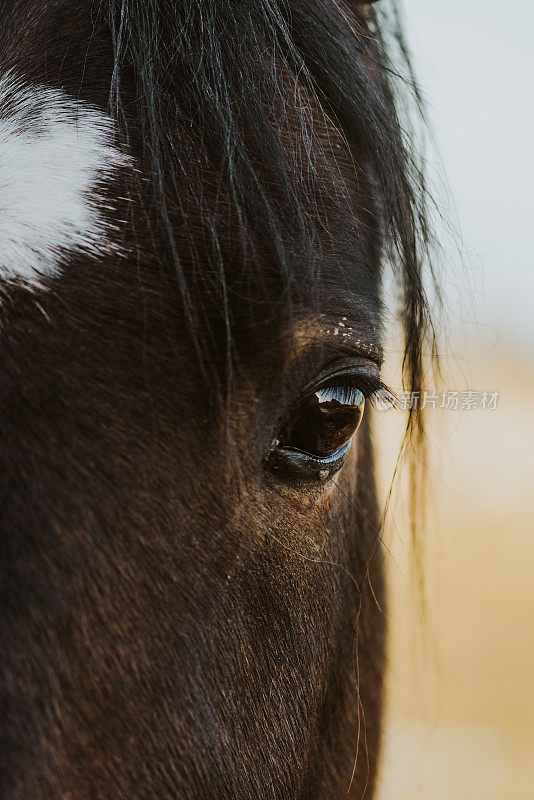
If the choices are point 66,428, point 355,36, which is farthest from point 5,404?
point 355,36

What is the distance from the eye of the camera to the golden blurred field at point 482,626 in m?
3.49

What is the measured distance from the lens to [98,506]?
1.90 feet

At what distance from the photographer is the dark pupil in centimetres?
73

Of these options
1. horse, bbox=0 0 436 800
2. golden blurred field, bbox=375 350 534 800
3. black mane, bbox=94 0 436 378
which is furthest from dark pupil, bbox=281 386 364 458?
golden blurred field, bbox=375 350 534 800

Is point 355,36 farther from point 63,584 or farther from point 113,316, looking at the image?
point 63,584

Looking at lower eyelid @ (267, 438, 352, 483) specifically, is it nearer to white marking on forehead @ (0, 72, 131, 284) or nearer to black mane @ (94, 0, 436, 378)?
black mane @ (94, 0, 436, 378)

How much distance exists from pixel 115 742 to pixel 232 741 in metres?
0.13

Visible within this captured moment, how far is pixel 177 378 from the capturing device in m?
0.63

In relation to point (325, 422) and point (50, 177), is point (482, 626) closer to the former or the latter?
point (325, 422)

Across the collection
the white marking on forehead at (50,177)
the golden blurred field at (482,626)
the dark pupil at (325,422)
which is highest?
the white marking on forehead at (50,177)

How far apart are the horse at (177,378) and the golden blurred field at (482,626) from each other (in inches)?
35.5

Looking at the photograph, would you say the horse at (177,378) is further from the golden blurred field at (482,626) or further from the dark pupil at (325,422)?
the golden blurred field at (482,626)

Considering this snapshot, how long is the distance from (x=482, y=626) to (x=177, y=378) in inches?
205

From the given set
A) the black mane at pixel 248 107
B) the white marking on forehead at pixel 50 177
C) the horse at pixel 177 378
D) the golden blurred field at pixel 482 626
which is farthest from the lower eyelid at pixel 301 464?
the golden blurred field at pixel 482 626
